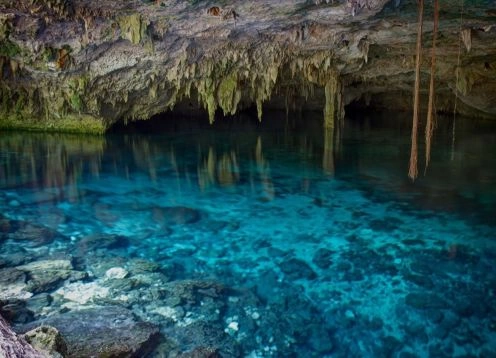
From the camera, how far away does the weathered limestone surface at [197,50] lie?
9148 mm

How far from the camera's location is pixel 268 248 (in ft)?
21.4

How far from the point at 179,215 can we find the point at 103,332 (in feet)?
13.6

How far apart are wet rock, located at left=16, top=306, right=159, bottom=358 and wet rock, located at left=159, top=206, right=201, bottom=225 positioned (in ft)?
10.6

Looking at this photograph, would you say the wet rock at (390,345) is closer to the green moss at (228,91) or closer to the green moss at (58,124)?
the green moss at (228,91)

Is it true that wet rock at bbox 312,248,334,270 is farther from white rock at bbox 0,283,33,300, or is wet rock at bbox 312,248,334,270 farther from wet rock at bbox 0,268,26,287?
wet rock at bbox 0,268,26,287

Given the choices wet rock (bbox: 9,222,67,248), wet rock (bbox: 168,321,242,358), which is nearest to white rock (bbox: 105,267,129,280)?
wet rock (bbox: 168,321,242,358)

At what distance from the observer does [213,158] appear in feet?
44.4

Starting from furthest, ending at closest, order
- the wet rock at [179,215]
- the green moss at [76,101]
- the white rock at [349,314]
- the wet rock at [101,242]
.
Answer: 1. the green moss at [76,101]
2. the wet rock at [179,215]
3. the wet rock at [101,242]
4. the white rock at [349,314]

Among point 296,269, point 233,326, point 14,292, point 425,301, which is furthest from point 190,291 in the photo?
point 425,301

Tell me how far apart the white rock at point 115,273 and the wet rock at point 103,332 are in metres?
0.94

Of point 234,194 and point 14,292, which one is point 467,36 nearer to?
point 234,194

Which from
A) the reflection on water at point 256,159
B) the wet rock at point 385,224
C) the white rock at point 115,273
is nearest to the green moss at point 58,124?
the reflection on water at point 256,159

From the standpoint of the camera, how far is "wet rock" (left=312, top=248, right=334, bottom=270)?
5.94 meters

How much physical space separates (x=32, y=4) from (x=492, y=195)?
10062 millimetres
